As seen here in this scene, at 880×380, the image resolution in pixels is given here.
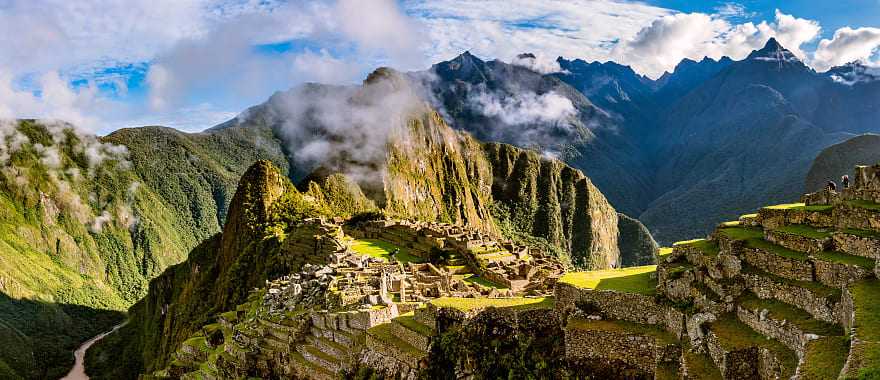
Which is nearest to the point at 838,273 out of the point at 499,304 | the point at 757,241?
the point at 757,241

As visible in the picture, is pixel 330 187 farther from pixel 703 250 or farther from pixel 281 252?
pixel 703 250

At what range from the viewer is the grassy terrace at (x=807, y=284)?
1476cm

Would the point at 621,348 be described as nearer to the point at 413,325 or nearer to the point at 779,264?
the point at 779,264

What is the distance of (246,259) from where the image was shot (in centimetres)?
9869

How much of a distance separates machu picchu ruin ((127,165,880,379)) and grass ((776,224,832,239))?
3 cm

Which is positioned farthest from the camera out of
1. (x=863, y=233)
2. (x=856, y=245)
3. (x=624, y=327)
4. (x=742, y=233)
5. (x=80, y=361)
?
(x=80, y=361)

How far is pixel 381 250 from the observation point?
2921 inches

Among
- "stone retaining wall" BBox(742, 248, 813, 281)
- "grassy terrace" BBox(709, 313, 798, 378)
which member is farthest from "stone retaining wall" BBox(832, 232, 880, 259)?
"grassy terrace" BBox(709, 313, 798, 378)

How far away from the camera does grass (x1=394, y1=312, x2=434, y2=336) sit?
22.0 metres

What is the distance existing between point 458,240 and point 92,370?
365 feet

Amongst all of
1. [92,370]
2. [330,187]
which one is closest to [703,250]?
[330,187]

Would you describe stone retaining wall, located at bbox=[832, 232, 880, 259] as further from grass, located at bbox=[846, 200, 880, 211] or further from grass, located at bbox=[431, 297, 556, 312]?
grass, located at bbox=[431, 297, 556, 312]

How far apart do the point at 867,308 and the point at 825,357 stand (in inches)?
56.6

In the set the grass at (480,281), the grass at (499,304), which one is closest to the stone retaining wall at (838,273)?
the grass at (499,304)
